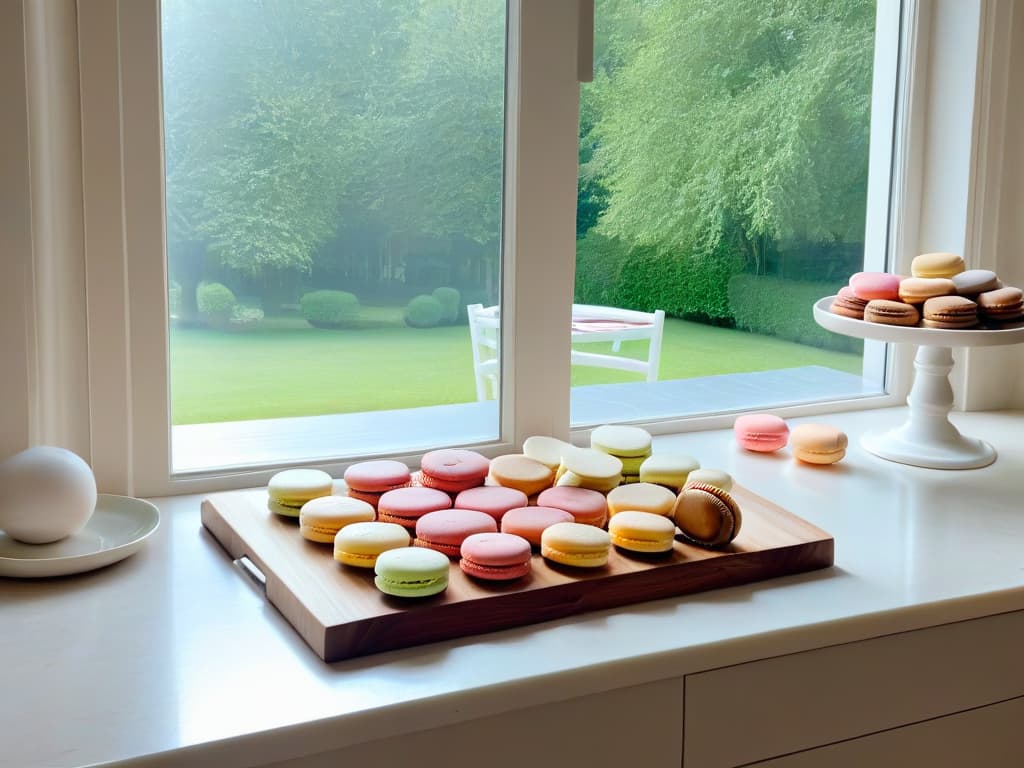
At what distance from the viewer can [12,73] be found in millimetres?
1077

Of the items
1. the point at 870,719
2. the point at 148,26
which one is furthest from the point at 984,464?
the point at 148,26

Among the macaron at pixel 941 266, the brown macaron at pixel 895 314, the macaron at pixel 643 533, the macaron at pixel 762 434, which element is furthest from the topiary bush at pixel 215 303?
the macaron at pixel 941 266

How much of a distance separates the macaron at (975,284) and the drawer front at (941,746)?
574mm

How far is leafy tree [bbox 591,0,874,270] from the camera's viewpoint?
157cm

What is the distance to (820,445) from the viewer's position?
1.47 metres

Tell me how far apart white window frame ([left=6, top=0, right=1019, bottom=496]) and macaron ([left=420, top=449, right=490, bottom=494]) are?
258 mm

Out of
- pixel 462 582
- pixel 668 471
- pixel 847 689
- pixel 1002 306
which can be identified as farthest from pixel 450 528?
pixel 1002 306

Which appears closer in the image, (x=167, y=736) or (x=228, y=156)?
(x=167, y=736)

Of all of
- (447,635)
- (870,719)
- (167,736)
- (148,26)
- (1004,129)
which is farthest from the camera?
(1004,129)

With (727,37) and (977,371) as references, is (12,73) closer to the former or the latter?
(727,37)

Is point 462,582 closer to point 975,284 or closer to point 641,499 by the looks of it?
point 641,499

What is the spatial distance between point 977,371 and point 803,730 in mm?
987

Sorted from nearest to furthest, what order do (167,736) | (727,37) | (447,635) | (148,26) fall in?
(167,736) < (447,635) < (148,26) < (727,37)

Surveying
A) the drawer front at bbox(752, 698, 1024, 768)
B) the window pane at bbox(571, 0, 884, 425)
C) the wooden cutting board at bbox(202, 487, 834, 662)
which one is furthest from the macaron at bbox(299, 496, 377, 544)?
the window pane at bbox(571, 0, 884, 425)
